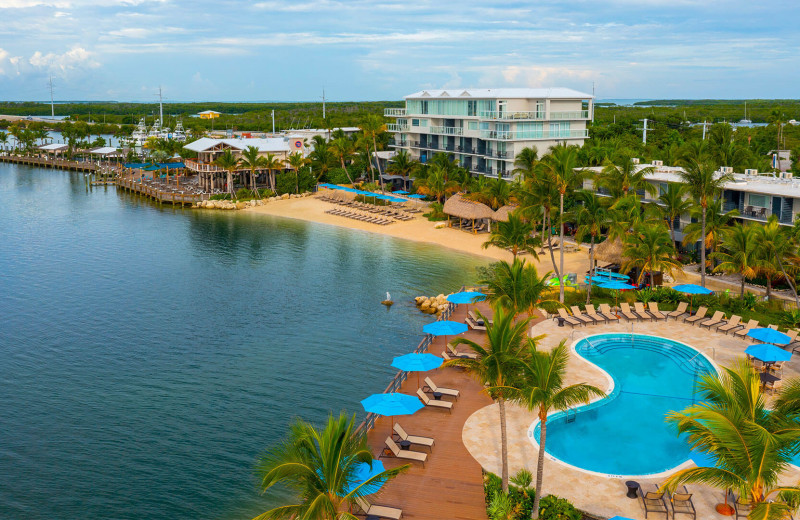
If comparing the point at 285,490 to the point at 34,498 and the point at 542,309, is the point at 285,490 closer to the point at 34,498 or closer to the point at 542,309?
the point at 34,498

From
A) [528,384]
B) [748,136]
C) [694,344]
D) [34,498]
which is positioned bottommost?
[34,498]

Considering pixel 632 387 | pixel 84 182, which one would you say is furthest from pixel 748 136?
pixel 84 182

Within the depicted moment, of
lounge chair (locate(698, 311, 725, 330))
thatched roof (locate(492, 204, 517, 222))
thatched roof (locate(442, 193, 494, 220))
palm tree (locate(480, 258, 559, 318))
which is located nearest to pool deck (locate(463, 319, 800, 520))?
lounge chair (locate(698, 311, 725, 330))

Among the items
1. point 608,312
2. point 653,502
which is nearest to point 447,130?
point 608,312

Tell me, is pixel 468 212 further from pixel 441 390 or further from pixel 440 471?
pixel 440 471

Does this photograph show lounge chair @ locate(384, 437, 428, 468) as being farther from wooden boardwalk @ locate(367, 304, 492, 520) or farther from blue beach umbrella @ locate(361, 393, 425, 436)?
blue beach umbrella @ locate(361, 393, 425, 436)

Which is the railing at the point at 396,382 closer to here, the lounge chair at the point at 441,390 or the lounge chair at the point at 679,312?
the lounge chair at the point at 441,390
